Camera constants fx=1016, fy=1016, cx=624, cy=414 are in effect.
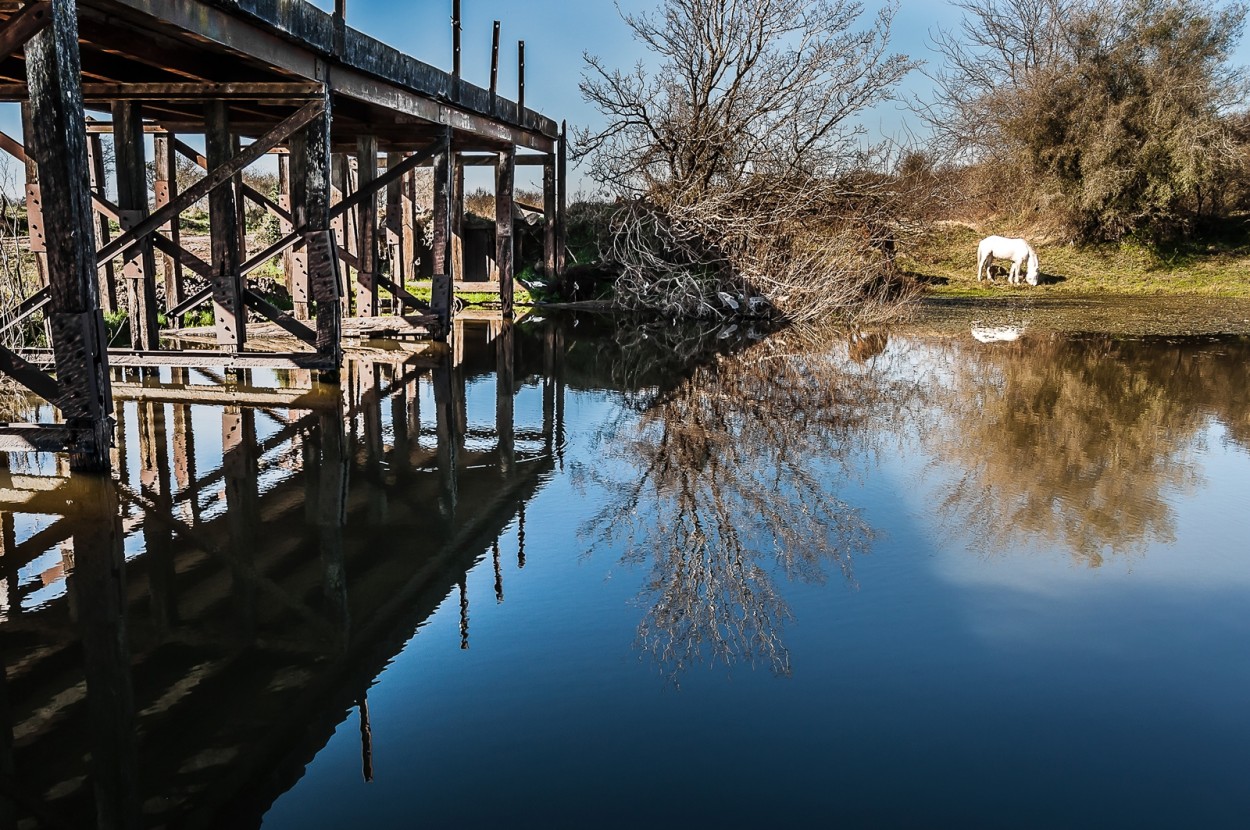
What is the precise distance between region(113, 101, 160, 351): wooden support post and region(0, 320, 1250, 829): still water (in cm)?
233

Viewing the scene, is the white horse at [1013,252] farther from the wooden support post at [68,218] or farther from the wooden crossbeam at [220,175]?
the wooden support post at [68,218]

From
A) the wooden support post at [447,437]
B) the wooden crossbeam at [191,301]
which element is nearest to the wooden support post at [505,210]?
the wooden support post at [447,437]

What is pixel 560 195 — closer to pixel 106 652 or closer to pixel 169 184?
pixel 169 184

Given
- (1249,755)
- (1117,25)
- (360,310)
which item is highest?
(1117,25)

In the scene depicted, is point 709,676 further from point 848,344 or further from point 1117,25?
point 1117,25

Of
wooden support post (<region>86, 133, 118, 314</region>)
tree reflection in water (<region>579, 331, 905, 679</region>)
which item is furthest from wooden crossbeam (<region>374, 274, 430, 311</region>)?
tree reflection in water (<region>579, 331, 905, 679</region>)

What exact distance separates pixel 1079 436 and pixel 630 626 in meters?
5.00

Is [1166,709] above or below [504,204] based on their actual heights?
below

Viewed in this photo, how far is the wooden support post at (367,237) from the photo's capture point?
11.9m

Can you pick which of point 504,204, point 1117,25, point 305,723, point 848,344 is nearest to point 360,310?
point 504,204

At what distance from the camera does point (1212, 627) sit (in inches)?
162

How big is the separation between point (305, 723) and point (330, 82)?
266 inches

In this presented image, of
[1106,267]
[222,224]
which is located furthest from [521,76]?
[1106,267]

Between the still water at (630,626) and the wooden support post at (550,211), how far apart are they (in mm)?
10596
